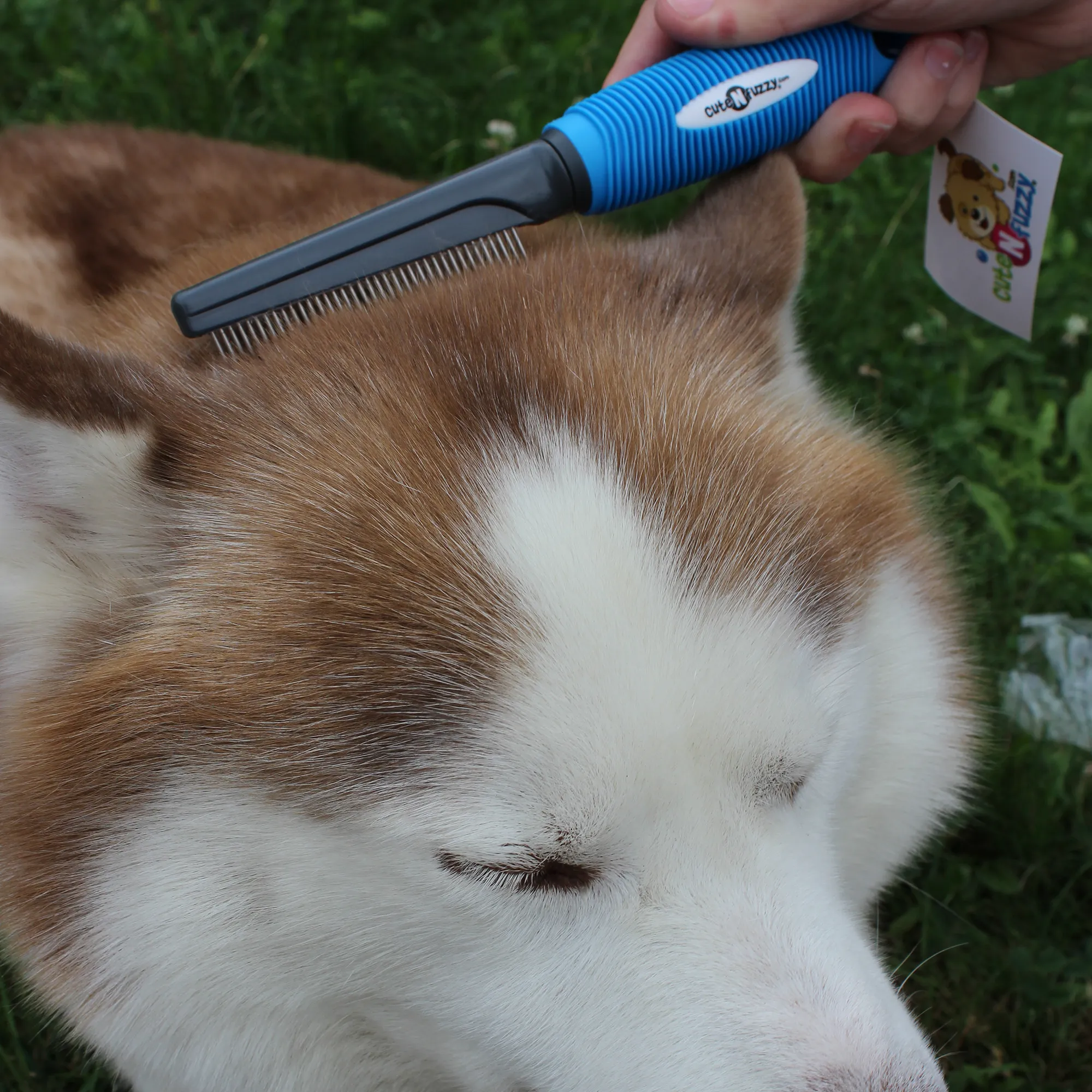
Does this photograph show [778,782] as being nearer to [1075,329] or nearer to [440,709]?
[440,709]

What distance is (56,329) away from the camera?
99.5 inches

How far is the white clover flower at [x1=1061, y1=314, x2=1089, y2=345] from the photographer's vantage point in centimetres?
425

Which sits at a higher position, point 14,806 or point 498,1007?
point 14,806

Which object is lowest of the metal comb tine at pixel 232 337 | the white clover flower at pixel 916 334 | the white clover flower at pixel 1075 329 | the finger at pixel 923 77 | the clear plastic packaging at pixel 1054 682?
the clear plastic packaging at pixel 1054 682

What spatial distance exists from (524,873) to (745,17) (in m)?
1.63

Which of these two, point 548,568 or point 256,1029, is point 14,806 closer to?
point 256,1029

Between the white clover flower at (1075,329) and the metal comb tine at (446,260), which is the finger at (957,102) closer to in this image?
the metal comb tine at (446,260)

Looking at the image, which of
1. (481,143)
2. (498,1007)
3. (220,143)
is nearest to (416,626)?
(498,1007)

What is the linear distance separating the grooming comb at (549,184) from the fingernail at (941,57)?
0.24m

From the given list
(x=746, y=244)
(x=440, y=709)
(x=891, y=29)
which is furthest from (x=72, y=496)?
(x=891, y=29)

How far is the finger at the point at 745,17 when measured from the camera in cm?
224

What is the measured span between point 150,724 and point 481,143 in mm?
3396

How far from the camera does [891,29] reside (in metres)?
2.44

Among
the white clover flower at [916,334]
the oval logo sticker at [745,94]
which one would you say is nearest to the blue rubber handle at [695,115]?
the oval logo sticker at [745,94]
